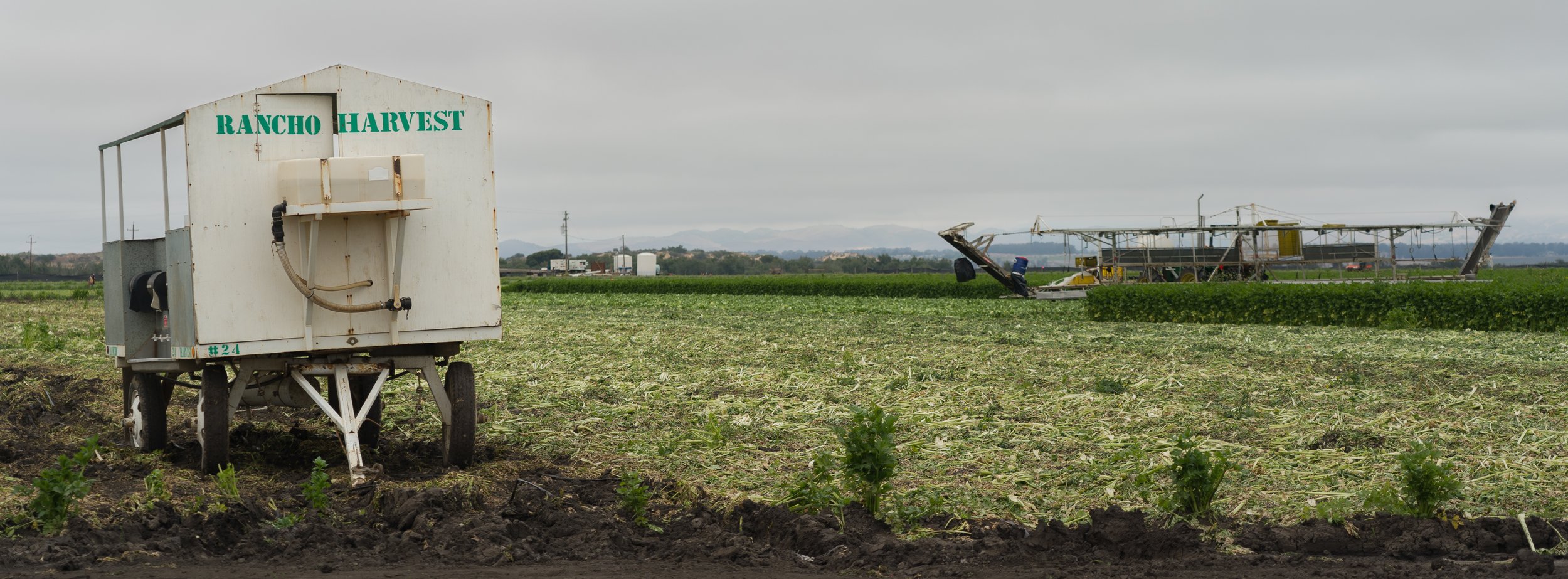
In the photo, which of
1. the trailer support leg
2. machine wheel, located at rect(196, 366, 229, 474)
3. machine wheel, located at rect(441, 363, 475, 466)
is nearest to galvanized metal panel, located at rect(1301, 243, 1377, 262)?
machine wheel, located at rect(441, 363, 475, 466)

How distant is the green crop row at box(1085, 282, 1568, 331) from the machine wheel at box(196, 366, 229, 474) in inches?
973

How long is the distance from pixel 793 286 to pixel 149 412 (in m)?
48.4

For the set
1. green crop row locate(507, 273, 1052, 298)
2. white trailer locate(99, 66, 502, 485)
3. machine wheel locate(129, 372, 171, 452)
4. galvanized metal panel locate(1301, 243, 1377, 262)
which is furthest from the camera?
green crop row locate(507, 273, 1052, 298)

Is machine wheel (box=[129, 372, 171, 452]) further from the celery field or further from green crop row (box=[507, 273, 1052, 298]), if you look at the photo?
green crop row (box=[507, 273, 1052, 298])

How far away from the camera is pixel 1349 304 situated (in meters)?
27.9

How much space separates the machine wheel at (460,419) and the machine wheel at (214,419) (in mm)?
1555

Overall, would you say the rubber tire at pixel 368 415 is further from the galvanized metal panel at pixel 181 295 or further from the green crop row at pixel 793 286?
the green crop row at pixel 793 286

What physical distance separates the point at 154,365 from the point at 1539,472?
1010 cm

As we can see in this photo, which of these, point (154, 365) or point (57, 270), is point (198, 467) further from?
point (57, 270)

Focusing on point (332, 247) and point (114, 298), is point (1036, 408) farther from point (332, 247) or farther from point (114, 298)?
point (114, 298)

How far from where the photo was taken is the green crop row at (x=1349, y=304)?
25.0 metres

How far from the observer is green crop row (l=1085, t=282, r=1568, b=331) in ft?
82.1

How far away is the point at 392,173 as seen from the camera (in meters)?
7.76

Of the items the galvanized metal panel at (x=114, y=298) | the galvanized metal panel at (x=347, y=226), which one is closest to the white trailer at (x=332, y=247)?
the galvanized metal panel at (x=347, y=226)
